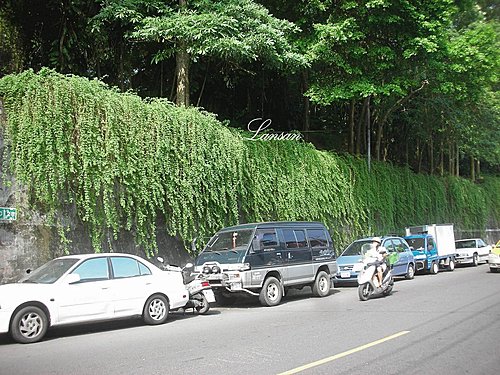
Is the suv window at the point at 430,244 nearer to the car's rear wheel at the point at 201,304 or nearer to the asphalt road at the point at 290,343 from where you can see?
the asphalt road at the point at 290,343

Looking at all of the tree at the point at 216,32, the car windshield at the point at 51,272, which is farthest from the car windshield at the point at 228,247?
the tree at the point at 216,32

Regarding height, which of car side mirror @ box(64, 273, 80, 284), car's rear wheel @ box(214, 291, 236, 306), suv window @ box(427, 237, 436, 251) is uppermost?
car side mirror @ box(64, 273, 80, 284)

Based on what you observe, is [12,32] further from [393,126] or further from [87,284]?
[393,126]

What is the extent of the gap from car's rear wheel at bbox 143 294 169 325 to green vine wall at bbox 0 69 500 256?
135 inches

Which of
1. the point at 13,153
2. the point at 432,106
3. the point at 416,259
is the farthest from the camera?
the point at 432,106

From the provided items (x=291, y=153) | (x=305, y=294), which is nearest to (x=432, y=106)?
(x=291, y=153)

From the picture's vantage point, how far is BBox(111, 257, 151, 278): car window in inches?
413

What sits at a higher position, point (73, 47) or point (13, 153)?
point (73, 47)

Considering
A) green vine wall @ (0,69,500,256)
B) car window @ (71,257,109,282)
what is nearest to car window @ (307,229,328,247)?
green vine wall @ (0,69,500,256)

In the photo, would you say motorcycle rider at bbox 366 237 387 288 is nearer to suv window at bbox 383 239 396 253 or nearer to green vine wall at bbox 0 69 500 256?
suv window at bbox 383 239 396 253

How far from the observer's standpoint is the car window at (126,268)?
10.5 meters

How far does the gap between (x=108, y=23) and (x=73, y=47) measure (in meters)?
1.76

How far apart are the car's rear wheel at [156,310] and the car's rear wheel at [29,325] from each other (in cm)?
210

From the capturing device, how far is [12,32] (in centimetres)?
2130
